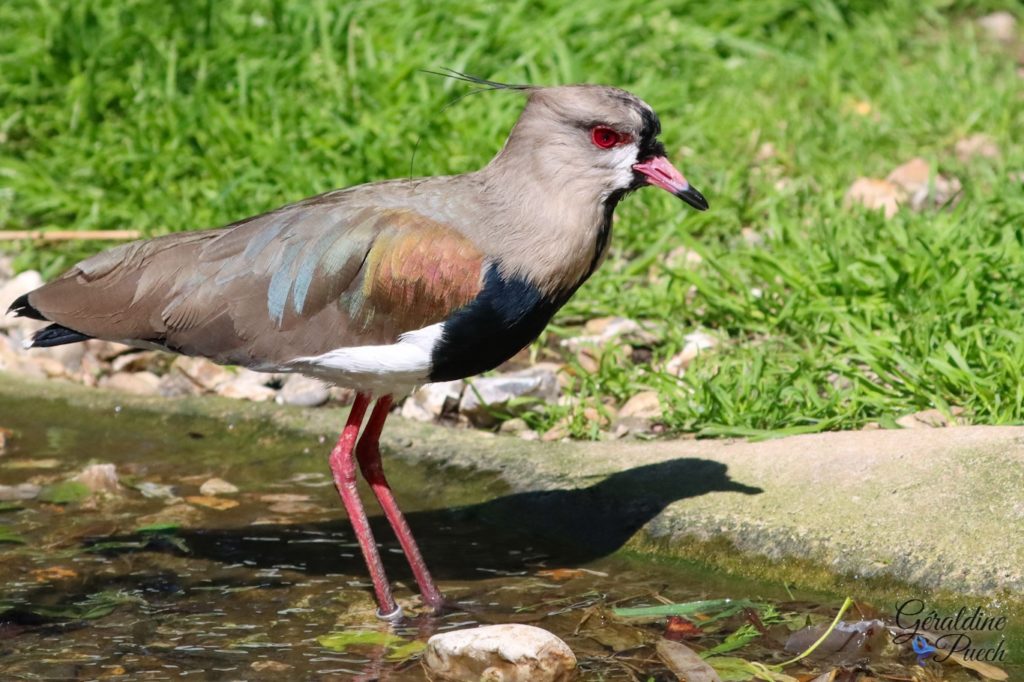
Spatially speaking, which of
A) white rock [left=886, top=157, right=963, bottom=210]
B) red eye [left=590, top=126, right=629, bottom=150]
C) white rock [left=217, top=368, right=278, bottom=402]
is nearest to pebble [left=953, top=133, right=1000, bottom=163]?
white rock [left=886, top=157, right=963, bottom=210]

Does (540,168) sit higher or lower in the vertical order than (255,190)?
higher

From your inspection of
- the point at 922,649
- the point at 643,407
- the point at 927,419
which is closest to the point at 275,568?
the point at 643,407

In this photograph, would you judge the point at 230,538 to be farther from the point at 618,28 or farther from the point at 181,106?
the point at 618,28

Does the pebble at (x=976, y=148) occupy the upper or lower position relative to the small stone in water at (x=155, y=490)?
upper

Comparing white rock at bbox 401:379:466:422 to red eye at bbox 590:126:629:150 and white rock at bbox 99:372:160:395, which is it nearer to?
white rock at bbox 99:372:160:395

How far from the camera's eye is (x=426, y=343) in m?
4.20

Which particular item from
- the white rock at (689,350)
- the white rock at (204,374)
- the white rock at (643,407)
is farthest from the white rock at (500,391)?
the white rock at (204,374)

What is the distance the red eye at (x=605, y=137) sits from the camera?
4246 millimetres

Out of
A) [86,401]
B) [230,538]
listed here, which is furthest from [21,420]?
[230,538]

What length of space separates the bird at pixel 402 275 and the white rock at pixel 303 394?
1.21m

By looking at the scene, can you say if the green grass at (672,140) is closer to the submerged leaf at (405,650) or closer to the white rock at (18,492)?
the submerged leaf at (405,650)

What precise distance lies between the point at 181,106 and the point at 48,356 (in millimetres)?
1645

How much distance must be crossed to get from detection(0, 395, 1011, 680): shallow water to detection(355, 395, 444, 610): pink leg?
9cm

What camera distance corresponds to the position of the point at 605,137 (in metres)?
4.26
